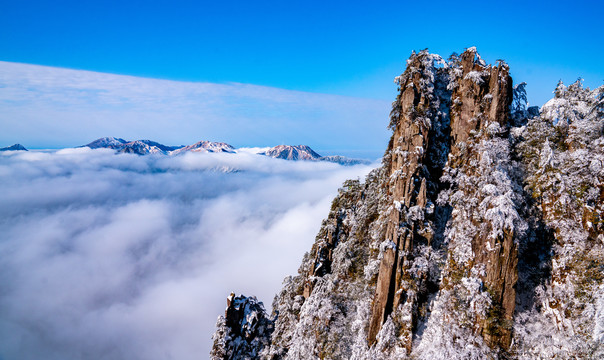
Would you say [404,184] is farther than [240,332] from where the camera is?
No

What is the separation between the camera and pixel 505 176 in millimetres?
26781

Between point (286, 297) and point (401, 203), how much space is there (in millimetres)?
26237

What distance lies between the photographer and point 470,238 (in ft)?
87.1

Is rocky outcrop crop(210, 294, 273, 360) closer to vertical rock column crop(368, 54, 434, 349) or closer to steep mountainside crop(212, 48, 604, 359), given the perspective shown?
steep mountainside crop(212, 48, 604, 359)

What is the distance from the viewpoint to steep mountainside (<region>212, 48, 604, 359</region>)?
2345 cm

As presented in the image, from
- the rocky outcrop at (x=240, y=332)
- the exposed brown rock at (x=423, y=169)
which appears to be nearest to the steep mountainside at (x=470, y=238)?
the exposed brown rock at (x=423, y=169)

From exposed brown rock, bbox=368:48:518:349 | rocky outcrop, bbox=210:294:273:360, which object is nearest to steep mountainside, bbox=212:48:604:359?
exposed brown rock, bbox=368:48:518:349

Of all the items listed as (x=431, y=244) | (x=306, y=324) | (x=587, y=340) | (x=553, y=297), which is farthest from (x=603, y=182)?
(x=306, y=324)

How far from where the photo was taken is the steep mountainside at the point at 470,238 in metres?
23.5

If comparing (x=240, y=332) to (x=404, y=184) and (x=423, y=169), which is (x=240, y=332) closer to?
(x=404, y=184)

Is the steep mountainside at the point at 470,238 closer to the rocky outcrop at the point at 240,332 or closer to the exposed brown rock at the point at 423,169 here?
the exposed brown rock at the point at 423,169

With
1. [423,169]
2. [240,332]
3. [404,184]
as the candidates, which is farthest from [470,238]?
[240,332]

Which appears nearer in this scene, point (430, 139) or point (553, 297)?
point (553, 297)

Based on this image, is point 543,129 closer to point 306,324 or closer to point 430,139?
point 430,139
